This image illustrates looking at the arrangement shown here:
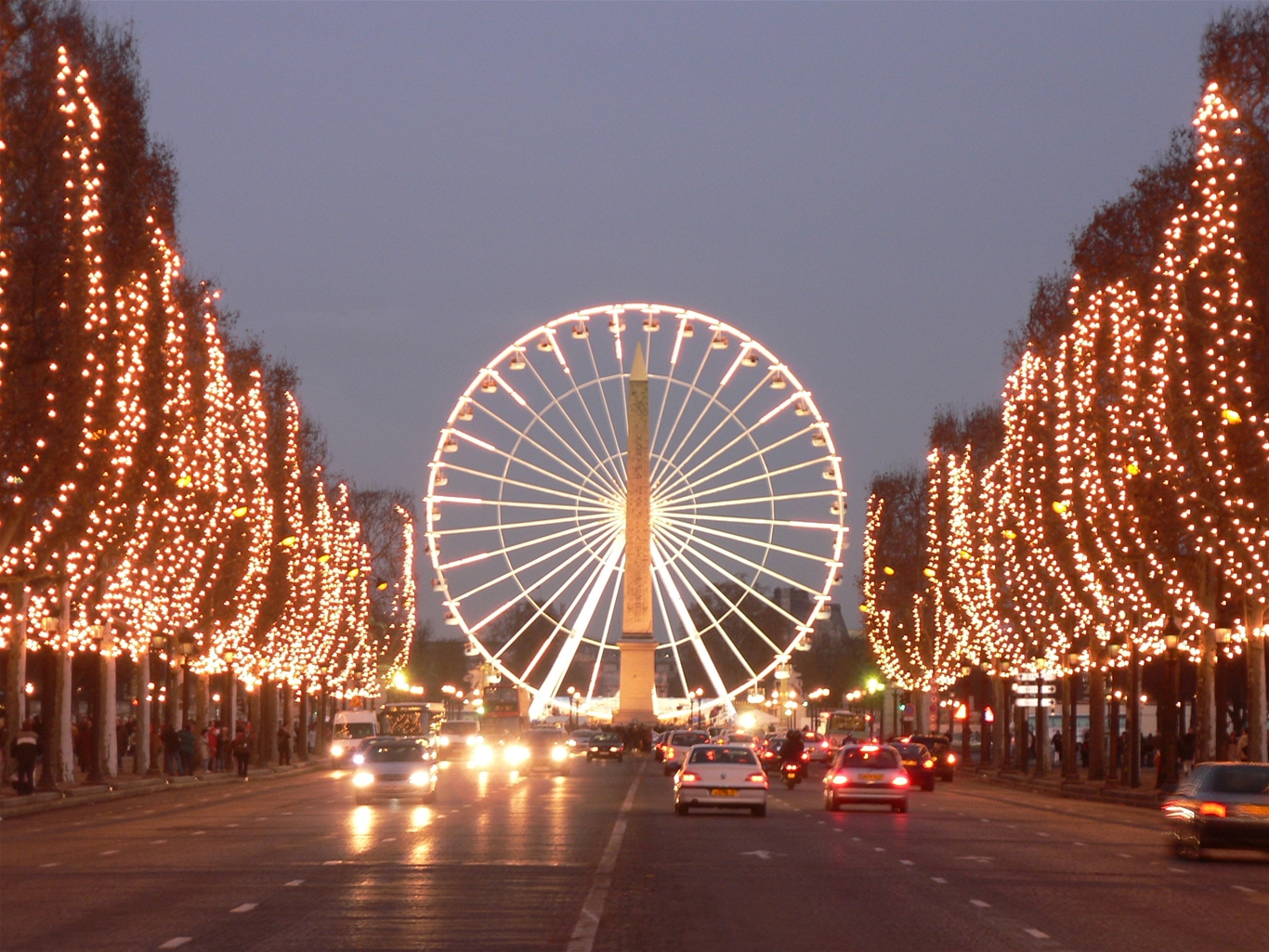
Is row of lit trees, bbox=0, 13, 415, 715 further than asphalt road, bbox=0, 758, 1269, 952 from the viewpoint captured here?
Yes

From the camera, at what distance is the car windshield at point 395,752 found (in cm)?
4916

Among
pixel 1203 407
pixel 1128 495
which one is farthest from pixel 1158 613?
pixel 1203 407

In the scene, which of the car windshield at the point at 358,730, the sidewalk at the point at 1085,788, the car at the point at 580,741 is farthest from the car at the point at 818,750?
the car at the point at 580,741

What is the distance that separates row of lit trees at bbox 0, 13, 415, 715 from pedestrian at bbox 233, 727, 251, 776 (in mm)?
2948

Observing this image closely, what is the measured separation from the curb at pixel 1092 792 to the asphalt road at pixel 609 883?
38.6 feet

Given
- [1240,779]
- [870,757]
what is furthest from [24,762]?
[1240,779]

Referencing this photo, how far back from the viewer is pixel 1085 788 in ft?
216

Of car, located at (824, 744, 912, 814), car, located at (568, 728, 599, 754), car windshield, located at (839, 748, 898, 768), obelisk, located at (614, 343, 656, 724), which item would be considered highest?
obelisk, located at (614, 343, 656, 724)

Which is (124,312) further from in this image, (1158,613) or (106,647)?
(1158,613)

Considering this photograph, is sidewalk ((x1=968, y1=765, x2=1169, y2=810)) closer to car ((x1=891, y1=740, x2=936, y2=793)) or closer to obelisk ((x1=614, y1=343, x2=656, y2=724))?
car ((x1=891, y1=740, x2=936, y2=793))

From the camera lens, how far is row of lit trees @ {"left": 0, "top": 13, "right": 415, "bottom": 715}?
46.3 meters

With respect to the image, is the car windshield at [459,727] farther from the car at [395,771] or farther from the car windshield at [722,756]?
the car windshield at [722,756]

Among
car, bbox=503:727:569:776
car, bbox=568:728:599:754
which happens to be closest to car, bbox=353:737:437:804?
car, bbox=503:727:569:776

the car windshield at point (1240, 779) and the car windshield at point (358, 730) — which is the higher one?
the car windshield at point (1240, 779)
